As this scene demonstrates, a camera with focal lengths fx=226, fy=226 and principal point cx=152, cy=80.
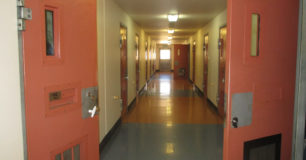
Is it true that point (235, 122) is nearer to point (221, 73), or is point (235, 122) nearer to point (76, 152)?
point (76, 152)

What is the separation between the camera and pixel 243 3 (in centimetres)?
136

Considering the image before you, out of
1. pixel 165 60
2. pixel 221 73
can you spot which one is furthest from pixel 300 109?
pixel 165 60

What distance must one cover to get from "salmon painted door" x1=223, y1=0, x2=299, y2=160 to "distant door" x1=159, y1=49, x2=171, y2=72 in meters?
21.9

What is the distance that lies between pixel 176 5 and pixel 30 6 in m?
4.34

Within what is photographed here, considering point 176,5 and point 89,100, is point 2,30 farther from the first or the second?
point 176,5

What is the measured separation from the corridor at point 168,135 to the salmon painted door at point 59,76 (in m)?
1.79

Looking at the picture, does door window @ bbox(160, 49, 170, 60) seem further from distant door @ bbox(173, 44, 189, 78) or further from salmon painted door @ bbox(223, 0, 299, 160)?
salmon painted door @ bbox(223, 0, 299, 160)

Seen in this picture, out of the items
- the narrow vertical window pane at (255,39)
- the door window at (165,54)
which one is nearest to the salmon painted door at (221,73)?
the narrow vertical window pane at (255,39)

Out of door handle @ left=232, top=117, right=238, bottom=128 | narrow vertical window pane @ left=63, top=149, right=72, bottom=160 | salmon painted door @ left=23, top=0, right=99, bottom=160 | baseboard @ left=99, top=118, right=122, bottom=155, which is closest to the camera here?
salmon painted door @ left=23, top=0, right=99, bottom=160

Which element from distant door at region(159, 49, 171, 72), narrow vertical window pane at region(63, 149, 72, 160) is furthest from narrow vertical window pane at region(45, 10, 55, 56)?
distant door at region(159, 49, 171, 72)

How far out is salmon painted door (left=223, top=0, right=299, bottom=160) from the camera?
138 cm

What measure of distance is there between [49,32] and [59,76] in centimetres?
29

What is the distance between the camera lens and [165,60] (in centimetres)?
2339

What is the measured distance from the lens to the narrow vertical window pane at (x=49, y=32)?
4.77 feet
